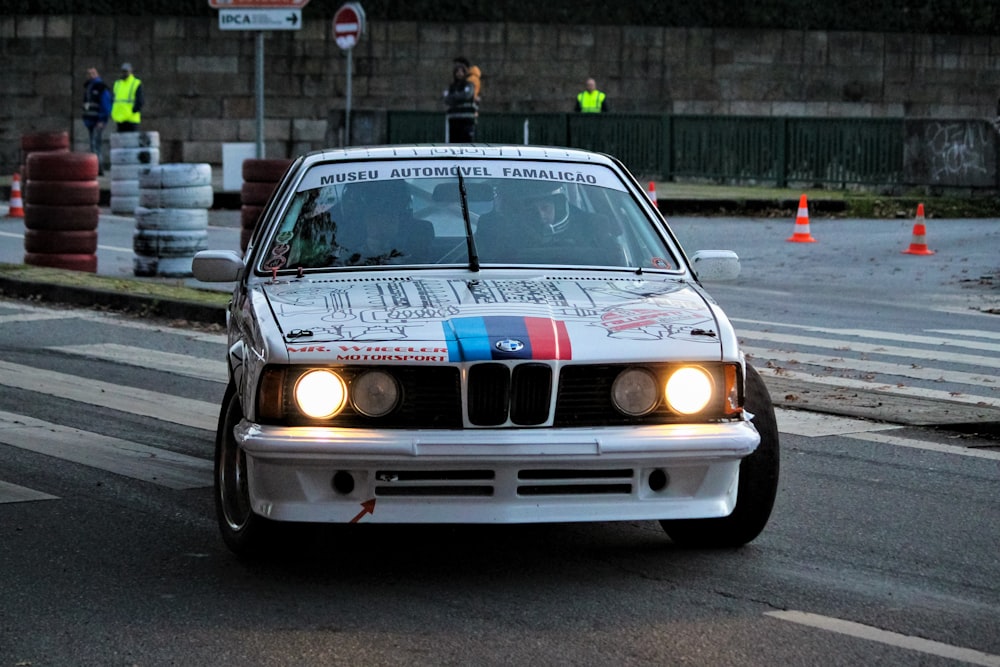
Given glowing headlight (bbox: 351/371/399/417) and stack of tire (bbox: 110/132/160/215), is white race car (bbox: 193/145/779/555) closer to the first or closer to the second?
glowing headlight (bbox: 351/371/399/417)

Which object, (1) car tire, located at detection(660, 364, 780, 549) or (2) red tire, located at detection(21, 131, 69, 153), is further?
(2) red tire, located at detection(21, 131, 69, 153)

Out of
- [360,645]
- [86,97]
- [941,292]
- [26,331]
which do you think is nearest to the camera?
[360,645]

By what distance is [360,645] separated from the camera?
5.02 metres

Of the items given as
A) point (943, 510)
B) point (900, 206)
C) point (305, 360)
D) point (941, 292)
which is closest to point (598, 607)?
point (305, 360)

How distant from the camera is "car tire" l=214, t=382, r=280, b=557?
229 inches

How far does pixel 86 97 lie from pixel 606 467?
26.5m

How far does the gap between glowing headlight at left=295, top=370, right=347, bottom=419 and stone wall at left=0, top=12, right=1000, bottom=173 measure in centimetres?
2514

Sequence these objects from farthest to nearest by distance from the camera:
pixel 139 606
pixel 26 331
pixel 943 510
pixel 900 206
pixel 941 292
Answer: pixel 900 206
pixel 941 292
pixel 26 331
pixel 943 510
pixel 139 606

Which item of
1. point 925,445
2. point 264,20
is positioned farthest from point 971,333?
point 264,20

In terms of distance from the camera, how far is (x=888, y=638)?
512 cm

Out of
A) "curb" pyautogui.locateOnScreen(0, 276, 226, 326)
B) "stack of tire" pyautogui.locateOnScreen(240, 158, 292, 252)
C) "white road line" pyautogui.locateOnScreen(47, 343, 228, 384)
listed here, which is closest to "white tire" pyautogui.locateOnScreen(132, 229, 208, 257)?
"stack of tire" pyautogui.locateOnScreen(240, 158, 292, 252)

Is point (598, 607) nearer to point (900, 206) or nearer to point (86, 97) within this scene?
point (900, 206)

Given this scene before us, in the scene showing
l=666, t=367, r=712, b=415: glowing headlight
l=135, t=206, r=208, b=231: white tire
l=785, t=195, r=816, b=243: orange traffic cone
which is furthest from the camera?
l=785, t=195, r=816, b=243: orange traffic cone

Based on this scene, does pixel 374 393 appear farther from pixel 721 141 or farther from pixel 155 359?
pixel 721 141
